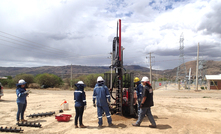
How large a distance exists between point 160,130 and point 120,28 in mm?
4578

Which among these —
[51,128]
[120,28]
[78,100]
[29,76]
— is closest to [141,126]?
[78,100]

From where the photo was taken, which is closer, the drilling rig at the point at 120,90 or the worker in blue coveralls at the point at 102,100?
the worker in blue coveralls at the point at 102,100

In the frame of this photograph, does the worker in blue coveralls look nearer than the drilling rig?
Yes

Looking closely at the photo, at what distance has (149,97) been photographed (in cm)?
697

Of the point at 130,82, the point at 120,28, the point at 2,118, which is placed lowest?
the point at 2,118

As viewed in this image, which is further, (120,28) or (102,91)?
(120,28)

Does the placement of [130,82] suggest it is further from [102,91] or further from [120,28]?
[120,28]

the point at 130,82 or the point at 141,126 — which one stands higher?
the point at 130,82

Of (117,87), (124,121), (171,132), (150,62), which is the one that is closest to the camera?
(171,132)

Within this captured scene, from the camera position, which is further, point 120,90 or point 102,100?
point 120,90

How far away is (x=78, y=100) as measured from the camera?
23.2 ft

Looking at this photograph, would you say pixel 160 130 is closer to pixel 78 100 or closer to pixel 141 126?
pixel 141 126

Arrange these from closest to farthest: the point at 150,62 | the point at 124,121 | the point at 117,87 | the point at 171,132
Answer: the point at 171,132 < the point at 124,121 < the point at 117,87 < the point at 150,62

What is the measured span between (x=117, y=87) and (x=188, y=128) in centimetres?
345
